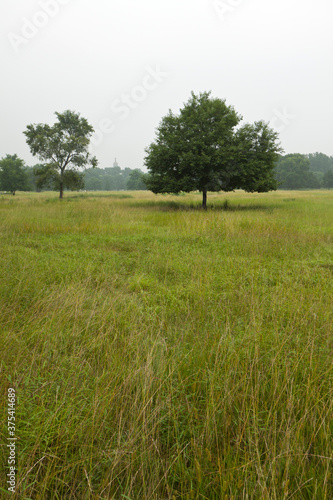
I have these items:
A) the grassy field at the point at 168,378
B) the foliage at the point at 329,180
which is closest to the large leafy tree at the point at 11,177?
the grassy field at the point at 168,378

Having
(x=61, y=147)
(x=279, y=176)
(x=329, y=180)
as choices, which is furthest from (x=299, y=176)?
(x=61, y=147)

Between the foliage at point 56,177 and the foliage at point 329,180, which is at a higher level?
the foliage at point 329,180

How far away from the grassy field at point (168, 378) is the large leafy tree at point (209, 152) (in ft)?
44.8

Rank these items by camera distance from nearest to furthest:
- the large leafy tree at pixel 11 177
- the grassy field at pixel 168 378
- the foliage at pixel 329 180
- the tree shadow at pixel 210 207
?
the grassy field at pixel 168 378 → the tree shadow at pixel 210 207 → the large leafy tree at pixel 11 177 → the foliage at pixel 329 180

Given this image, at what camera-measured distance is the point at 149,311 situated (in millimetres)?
4266

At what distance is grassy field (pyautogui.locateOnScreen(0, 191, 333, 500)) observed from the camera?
A: 5.26 ft

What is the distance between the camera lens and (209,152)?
63.6 feet

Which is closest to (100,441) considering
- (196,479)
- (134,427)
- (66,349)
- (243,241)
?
(134,427)

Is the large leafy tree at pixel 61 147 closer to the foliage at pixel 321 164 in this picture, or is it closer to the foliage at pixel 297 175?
the foliage at pixel 297 175

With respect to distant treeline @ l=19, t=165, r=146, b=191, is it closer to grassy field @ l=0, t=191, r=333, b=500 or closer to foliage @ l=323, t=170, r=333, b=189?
grassy field @ l=0, t=191, r=333, b=500

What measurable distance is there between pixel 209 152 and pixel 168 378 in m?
19.3

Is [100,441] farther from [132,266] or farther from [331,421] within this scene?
[132,266]

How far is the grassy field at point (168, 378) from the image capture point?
1.60m

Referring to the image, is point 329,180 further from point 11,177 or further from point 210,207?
point 11,177
